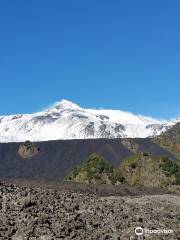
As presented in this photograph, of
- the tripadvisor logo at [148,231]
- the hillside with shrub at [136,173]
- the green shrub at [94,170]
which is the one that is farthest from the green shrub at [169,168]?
the tripadvisor logo at [148,231]

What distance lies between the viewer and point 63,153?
321 ft

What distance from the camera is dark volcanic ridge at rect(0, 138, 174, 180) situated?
8624 centimetres

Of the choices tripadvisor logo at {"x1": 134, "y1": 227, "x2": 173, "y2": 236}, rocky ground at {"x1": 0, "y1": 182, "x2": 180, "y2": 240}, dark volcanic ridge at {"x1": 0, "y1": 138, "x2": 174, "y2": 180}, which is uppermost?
dark volcanic ridge at {"x1": 0, "y1": 138, "x2": 174, "y2": 180}

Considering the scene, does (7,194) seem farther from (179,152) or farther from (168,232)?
(179,152)

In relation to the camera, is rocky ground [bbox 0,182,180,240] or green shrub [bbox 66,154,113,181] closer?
rocky ground [bbox 0,182,180,240]

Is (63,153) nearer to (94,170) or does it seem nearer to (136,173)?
(136,173)

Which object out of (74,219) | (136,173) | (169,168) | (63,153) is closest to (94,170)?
(136,173)

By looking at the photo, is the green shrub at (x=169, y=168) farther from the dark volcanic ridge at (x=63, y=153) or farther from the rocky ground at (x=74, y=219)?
the dark volcanic ridge at (x=63, y=153)

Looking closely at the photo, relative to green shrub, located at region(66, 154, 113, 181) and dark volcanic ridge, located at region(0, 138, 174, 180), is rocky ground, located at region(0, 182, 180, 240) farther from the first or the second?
dark volcanic ridge, located at region(0, 138, 174, 180)

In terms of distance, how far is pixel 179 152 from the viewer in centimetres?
9400

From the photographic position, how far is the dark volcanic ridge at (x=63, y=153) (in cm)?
8624

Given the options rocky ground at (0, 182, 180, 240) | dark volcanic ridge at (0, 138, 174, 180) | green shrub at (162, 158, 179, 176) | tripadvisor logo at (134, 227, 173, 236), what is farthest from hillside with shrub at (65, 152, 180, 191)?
dark volcanic ridge at (0, 138, 174, 180)

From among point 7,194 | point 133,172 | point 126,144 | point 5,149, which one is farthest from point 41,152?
point 7,194

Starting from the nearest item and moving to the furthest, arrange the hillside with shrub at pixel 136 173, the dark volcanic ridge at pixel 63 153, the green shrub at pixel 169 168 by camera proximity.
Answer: the hillside with shrub at pixel 136 173, the green shrub at pixel 169 168, the dark volcanic ridge at pixel 63 153
